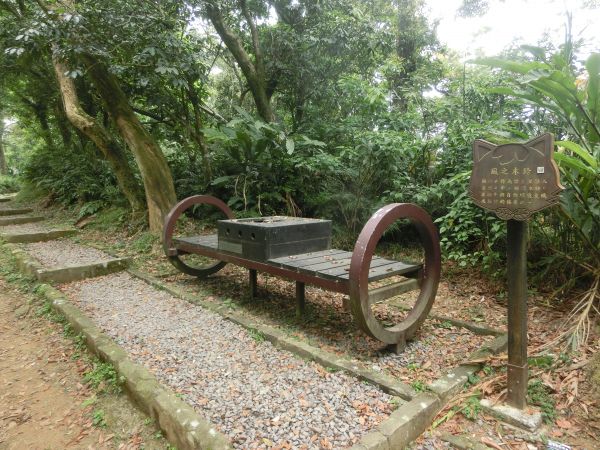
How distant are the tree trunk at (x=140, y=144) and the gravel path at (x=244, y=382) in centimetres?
279

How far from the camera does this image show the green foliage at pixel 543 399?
2.02 meters

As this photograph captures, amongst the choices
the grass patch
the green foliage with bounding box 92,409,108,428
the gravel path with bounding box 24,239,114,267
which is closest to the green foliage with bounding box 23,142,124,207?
the gravel path with bounding box 24,239,114,267

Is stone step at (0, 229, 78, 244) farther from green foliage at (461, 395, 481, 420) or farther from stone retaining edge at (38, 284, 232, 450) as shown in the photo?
green foliage at (461, 395, 481, 420)

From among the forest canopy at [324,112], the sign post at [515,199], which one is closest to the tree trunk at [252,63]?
the forest canopy at [324,112]

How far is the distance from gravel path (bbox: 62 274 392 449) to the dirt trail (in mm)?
307

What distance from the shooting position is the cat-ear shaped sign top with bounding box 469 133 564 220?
6.16 ft

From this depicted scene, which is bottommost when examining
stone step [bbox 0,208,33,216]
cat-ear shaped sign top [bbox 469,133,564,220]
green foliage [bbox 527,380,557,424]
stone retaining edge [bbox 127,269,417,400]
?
green foliage [bbox 527,380,557,424]

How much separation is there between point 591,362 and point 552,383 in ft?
0.84

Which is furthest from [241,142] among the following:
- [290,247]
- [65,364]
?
[65,364]

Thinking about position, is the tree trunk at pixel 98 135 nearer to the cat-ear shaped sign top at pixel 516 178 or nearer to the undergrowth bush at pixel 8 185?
the cat-ear shaped sign top at pixel 516 178

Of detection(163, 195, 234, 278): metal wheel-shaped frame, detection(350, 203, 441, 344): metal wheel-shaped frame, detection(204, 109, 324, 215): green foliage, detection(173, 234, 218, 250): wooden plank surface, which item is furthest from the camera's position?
detection(204, 109, 324, 215): green foliage

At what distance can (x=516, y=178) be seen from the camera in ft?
6.53

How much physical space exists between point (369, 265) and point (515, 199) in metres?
0.90

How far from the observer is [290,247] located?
3.35 meters
